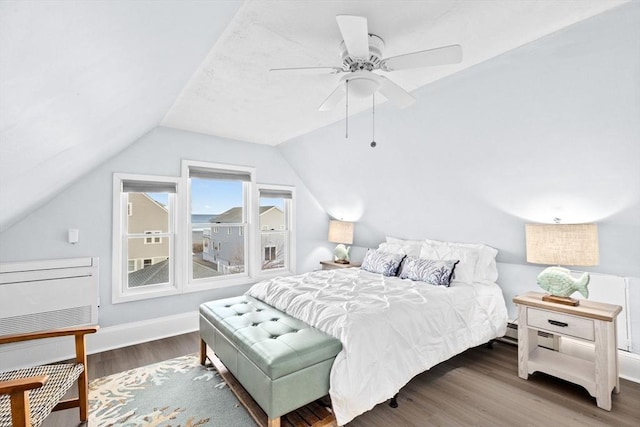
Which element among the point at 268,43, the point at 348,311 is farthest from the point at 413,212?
the point at 268,43

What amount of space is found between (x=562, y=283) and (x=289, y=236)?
3.56 m

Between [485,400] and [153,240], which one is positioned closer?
[485,400]

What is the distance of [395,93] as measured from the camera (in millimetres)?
2066

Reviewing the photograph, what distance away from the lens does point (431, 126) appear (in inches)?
115

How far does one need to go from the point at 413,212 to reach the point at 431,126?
1402 mm

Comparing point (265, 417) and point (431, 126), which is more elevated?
point (431, 126)

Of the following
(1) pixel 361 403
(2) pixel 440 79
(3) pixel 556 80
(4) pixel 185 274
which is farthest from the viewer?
(4) pixel 185 274

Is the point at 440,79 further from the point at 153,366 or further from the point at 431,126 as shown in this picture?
the point at 153,366

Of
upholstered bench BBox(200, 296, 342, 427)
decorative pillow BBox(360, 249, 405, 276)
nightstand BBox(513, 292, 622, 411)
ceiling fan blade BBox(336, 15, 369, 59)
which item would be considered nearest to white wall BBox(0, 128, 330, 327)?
upholstered bench BBox(200, 296, 342, 427)

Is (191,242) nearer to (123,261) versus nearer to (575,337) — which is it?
(123,261)

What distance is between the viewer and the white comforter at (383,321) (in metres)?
1.96

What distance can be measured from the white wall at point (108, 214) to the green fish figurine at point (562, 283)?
11.9 feet

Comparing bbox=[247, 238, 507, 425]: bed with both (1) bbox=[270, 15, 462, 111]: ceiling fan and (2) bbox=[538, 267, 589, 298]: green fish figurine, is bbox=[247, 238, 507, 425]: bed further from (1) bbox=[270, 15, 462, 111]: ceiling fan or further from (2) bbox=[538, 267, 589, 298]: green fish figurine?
(1) bbox=[270, 15, 462, 111]: ceiling fan

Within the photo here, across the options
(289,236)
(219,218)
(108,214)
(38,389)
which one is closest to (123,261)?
(108,214)
